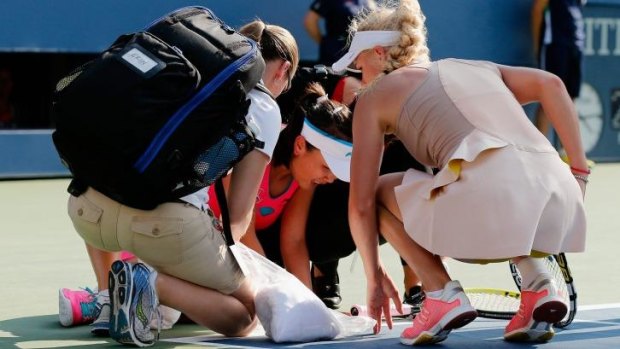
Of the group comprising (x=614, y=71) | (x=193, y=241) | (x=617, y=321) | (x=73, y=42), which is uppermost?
(x=193, y=241)

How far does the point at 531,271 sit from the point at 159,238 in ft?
3.57

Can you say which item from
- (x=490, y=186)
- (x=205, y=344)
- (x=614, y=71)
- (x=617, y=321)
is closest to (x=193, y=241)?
(x=205, y=344)

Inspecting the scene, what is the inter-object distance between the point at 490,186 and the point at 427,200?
218 millimetres

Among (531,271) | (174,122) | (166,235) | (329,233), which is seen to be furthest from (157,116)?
(329,233)

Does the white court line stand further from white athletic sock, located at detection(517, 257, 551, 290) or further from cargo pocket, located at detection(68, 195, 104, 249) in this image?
cargo pocket, located at detection(68, 195, 104, 249)

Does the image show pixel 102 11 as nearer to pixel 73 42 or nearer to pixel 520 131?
pixel 73 42

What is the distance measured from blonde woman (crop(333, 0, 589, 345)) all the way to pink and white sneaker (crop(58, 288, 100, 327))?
977 mm

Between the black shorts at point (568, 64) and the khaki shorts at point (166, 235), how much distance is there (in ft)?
26.5

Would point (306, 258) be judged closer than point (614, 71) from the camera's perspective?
Yes

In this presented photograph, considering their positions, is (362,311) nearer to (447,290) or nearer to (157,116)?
(447,290)

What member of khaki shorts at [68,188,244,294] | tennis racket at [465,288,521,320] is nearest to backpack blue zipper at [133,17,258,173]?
khaki shorts at [68,188,244,294]

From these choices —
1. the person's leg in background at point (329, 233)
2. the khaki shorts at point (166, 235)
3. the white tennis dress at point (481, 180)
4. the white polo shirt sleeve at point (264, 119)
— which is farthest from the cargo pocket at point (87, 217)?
the person's leg in background at point (329, 233)

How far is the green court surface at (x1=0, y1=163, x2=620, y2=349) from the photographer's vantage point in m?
4.07

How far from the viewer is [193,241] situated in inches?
153
